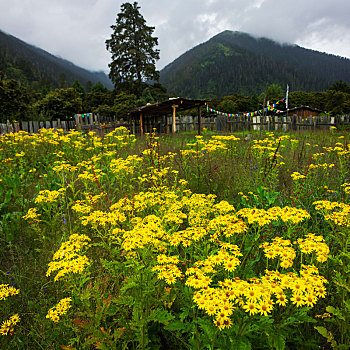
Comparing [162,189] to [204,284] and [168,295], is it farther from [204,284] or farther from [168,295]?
[204,284]

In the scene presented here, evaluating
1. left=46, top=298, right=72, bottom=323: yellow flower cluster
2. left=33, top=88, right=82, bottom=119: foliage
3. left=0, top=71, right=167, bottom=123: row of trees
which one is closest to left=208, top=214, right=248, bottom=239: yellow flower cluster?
left=46, top=298, right=72, bottom=323: yellow flower cluster

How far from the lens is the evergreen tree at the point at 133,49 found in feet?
107

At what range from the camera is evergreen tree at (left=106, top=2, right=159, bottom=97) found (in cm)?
3259

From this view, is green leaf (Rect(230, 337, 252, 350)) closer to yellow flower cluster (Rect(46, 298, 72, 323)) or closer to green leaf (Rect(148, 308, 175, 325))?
green leaf (Rect(148, 308, 175, 325))

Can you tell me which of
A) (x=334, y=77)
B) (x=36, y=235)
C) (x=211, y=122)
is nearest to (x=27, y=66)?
(x=211, y=122)

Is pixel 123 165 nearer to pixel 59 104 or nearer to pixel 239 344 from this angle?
pixel 239 344

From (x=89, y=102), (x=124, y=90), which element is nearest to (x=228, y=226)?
(x=124, y=90)

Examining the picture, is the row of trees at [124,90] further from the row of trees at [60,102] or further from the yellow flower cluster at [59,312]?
the yellow flower cluster at [59,312]

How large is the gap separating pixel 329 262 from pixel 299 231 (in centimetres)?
56

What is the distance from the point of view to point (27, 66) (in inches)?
2483

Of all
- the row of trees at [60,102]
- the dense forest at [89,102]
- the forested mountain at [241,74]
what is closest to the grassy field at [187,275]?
the dense forest at [89,102]

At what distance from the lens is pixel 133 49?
32.1m

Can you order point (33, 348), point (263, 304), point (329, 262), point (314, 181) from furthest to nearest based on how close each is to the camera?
point (314, 181)
point (329, 262)
point (33, 348)
point (263, 304)

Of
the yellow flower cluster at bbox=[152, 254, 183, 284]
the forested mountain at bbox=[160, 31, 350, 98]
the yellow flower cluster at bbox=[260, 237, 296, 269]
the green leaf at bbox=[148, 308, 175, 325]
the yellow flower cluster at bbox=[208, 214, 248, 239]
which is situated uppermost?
the forested mountain at bbox=[160, 31, 350, 98]
